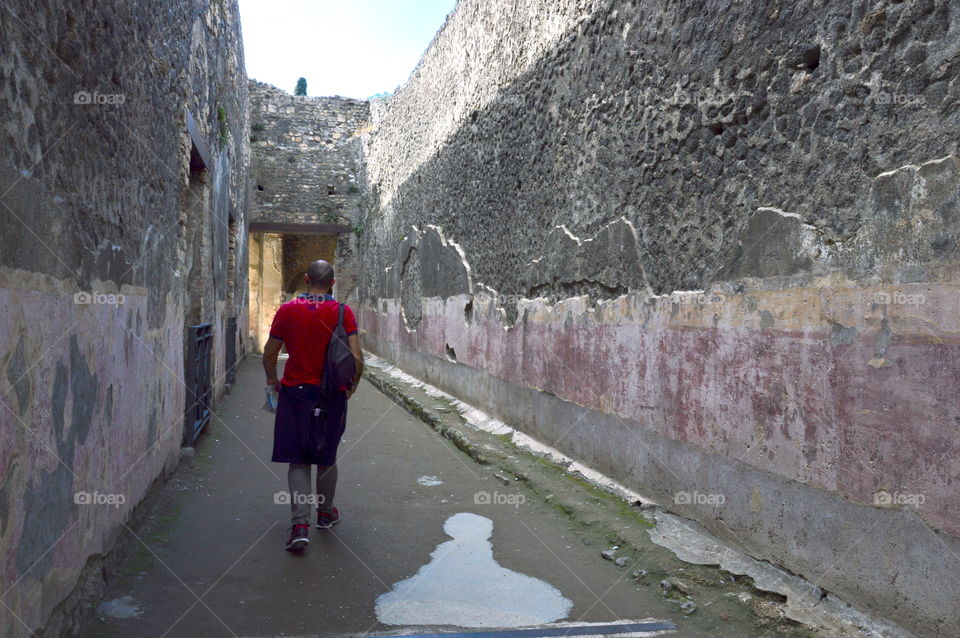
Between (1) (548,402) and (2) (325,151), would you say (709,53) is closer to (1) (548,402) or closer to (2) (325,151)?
(1) (548,402)

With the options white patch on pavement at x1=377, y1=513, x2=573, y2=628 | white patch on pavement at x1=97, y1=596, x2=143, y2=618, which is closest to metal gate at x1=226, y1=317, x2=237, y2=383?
white patch on pavement at x1=377, y1=513, x2=573, y2=628

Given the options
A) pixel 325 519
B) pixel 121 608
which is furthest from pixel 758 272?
pixel 121 608

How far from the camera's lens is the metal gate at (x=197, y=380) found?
4922 millimetres

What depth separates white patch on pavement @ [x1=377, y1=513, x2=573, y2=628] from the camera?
259 cm

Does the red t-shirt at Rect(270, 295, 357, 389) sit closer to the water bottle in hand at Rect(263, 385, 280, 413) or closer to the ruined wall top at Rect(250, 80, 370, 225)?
the water bottle in hand at Rect(263, 385, 280, 413)

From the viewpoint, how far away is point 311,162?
49.7 feet

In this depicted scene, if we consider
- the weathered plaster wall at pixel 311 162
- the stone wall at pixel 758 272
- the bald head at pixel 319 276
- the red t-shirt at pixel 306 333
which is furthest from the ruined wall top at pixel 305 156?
the red t-shirt at pixel 306 333

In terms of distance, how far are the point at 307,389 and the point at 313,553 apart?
73 cm


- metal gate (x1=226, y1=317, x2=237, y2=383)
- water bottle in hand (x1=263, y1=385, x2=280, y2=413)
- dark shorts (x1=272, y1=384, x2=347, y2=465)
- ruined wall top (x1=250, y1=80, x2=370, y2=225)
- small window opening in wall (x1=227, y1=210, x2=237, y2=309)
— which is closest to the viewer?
dark shorts (x1=272, y1=384, x2=347, y2=465)

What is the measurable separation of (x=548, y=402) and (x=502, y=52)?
3161 millimetres

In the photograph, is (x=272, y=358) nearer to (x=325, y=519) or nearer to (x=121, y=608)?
(x=325, y=519)

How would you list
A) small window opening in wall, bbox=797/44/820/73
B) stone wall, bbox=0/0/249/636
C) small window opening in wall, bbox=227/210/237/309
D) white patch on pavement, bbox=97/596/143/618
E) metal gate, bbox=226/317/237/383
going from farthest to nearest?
small window opening in wall, bbox=227/210/237/309 → metal gate, bbox=226/317/237/383 → small window opening in wall, bbox=797/44/820/73 → white patch on pavement, bbox=97/596/143/618 → stone wall, bbox=0/0/249/636

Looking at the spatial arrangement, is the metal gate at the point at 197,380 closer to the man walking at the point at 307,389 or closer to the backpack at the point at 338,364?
the man walking at the point at 307,389

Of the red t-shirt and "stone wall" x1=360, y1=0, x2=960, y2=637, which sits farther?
the red t-shirt
